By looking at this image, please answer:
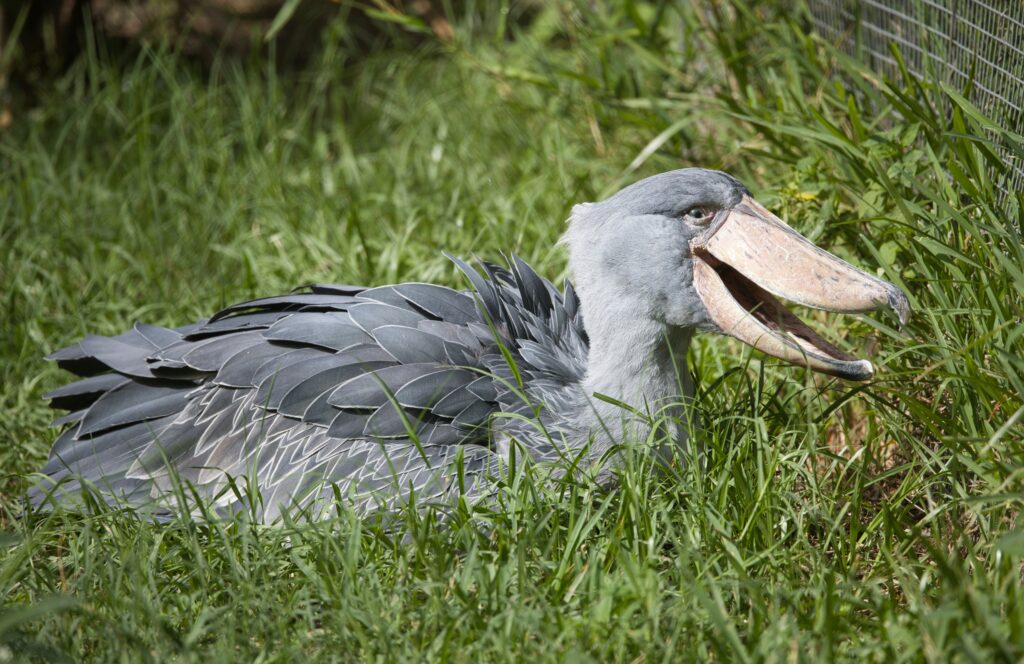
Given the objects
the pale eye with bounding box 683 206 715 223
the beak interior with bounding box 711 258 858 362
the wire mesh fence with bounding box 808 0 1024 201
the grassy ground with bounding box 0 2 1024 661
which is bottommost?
the grassy ground with bounding box 0 2 1024 661

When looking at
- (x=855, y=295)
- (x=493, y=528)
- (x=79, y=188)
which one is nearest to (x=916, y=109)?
(x=855, y=295)

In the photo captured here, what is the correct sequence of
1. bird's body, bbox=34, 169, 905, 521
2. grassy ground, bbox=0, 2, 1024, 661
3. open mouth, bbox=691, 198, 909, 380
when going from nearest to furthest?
grassy ground, bbox=0, 2, 1024, 661 → open mouth, bbox=691, 198, 909, 380 → bird's body, bbox=34, 169, 905, 521

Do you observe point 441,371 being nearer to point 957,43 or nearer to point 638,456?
point 638,456

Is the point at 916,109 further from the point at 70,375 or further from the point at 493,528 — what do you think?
the point at 70,375

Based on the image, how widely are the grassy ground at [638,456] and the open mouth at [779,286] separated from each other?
177mm

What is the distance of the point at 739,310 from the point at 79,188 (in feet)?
10.5

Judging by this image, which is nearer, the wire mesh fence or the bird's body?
the bird's body

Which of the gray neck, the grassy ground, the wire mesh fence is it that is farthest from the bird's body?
the wire mesh fence

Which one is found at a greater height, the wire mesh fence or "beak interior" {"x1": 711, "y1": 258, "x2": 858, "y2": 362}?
the wire mesh fence

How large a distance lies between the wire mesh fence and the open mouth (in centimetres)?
57

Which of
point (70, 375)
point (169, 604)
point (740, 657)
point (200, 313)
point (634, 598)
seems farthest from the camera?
point (200, 313)

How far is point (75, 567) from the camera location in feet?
8.41

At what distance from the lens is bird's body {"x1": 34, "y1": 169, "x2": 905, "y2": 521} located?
2.67 metres

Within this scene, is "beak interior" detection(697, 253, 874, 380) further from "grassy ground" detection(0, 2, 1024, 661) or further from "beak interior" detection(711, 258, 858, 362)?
"grassy ground" detection(0, 2, 1024, 661)
